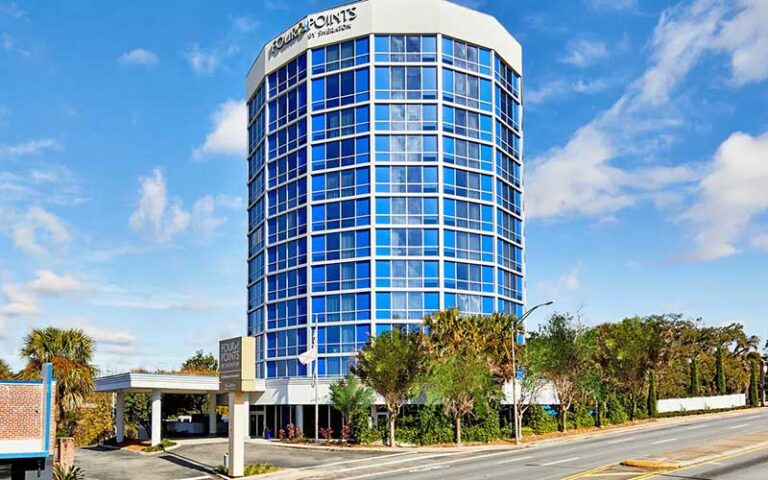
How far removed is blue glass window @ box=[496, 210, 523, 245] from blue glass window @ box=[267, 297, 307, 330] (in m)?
20.7

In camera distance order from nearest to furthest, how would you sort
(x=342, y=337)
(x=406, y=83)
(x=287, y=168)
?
1. (x=342, y=337)
2. (x=406, y=83)
3. (x=287, y=168)

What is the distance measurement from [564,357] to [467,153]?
2400 cm

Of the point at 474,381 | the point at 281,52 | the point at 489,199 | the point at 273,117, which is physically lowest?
the point at 474,381

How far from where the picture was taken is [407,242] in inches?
2847

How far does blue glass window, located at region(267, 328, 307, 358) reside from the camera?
73.4 m

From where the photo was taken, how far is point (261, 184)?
83812 millimetres

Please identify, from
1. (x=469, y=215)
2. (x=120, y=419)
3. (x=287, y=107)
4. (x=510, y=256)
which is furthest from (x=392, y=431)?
(x=287, y=107)

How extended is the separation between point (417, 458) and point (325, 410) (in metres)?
20.8

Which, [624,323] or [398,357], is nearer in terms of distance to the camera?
[398,357]

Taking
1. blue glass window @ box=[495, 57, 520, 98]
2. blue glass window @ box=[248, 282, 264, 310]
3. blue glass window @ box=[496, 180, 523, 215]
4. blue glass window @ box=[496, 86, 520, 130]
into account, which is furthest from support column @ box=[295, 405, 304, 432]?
blue glass window @ box=[495, 57, 520, 98]

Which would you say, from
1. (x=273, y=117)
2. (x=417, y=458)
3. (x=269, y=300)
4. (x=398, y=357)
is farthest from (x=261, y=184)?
(x=417, y=458)

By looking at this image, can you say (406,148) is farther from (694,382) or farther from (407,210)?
(694,382)

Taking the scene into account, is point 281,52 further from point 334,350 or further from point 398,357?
point 398,357

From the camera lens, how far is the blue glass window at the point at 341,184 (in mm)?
73188
